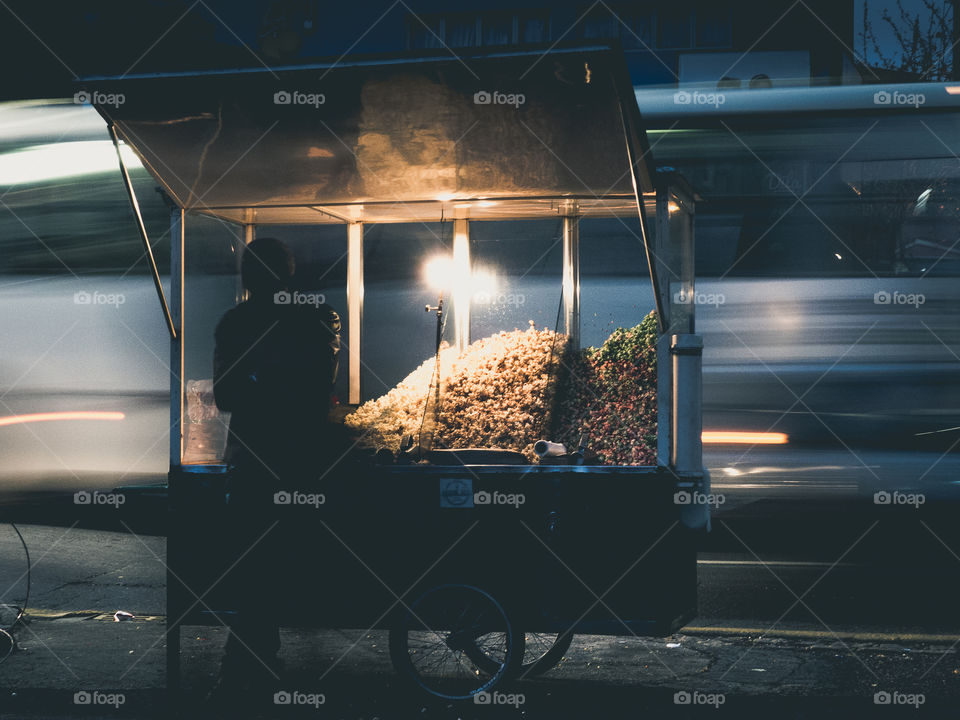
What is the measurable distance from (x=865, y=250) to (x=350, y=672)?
4823 mm

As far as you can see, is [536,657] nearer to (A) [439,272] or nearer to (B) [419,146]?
(A) [439,272]

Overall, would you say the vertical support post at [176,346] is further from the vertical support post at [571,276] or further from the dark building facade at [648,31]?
the dark building facade at [648,31]

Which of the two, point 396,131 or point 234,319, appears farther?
point 234,319

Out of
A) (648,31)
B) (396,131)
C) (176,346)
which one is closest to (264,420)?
(176,346)

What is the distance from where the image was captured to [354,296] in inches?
239

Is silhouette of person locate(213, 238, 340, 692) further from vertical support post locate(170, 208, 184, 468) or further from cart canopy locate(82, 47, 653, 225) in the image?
cart canopy locate(82, 47, 653, 225)

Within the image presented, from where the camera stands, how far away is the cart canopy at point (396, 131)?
13.3ft

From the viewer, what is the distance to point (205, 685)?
5191 millimetres

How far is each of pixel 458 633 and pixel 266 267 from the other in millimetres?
2014

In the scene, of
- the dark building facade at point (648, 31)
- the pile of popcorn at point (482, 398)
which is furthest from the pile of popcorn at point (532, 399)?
the dark building facade at point (648, 31)

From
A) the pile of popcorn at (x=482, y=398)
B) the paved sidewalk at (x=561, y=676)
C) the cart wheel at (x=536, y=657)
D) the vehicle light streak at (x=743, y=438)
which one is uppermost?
the pile of popcorn at (x=482, y=398)

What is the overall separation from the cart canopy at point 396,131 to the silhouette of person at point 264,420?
20.7 inches

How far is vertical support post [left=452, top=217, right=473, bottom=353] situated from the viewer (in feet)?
19.0

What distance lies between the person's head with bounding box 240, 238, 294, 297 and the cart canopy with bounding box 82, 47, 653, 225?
42 cm
